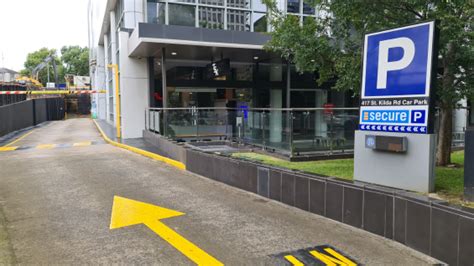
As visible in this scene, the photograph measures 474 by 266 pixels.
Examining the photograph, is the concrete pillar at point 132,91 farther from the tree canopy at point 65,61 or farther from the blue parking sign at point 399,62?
the tree canopy at point 65,61

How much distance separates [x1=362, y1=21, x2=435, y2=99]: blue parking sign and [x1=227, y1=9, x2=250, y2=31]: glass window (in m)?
12.6

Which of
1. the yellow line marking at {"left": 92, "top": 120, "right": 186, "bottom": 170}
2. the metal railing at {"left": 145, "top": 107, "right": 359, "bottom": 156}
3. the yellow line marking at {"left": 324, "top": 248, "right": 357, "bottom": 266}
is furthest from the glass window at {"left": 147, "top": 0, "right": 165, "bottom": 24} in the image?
the yellow line marking at {"left": 324, "top": 248, "right": 357, "bottom": 266}

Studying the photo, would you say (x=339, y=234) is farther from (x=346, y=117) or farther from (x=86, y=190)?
(x=346, y=117)

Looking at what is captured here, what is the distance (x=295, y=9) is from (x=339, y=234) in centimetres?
1578

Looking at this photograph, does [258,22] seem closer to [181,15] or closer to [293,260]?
[181,15]

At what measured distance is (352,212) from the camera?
5160 mm

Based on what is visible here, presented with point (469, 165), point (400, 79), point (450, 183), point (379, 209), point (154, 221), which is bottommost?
point (154, 221)

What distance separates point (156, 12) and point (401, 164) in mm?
14281

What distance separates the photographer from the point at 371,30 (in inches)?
268

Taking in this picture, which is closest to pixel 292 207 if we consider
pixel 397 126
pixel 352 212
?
pixel 352 212

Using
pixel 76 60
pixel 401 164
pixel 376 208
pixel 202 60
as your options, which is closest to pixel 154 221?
pixel 376 208

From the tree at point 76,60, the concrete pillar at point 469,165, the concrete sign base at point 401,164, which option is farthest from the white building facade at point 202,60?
the tree at point 76,60

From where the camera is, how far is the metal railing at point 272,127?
10922 millimetres

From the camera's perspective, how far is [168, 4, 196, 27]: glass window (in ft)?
54.7
